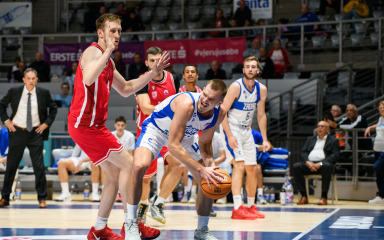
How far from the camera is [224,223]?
7539mm

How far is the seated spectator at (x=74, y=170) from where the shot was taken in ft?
37.5

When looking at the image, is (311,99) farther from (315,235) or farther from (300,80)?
(315,235)

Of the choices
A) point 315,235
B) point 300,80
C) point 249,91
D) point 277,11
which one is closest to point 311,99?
point 300,80

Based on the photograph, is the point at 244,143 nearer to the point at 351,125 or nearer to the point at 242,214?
the point at 242,214

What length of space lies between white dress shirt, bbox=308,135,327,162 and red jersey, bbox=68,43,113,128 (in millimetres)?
6451

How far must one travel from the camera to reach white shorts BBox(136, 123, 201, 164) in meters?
5.86

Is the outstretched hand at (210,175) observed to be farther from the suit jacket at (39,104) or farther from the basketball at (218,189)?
the suit jacket at (39,104)

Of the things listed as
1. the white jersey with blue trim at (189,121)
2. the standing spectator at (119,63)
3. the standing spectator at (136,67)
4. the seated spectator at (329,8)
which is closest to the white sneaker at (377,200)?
the white jersey with blue trim at (189,121)

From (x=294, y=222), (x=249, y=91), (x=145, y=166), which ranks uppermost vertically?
(x=249, y=91)

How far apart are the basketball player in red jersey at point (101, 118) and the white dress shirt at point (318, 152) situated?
20.2 feet

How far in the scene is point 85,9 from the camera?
69.0 ft

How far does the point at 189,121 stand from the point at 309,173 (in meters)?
6.10

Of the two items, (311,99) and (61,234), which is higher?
(311,99)

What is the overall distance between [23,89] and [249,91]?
11.7 ft
